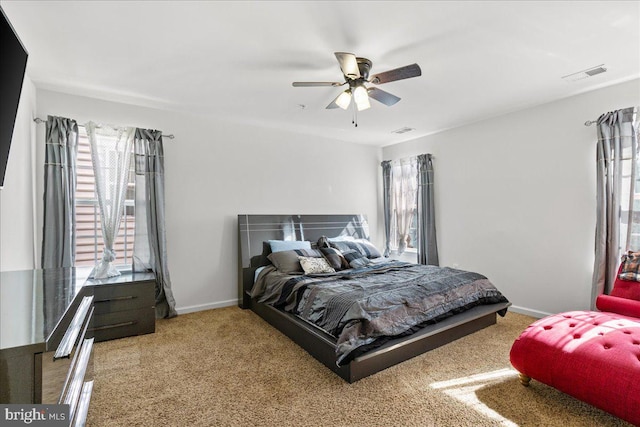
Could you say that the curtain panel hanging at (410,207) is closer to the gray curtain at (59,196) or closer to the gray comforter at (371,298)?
the gray comforter at (371,298)

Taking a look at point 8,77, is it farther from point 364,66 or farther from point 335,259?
point 335,259

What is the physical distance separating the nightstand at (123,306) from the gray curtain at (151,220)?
294mm

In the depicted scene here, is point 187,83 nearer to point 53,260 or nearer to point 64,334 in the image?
point 53,260

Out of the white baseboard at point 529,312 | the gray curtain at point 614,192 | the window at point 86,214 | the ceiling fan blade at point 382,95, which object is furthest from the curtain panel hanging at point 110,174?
the gray curtain at point 614,192

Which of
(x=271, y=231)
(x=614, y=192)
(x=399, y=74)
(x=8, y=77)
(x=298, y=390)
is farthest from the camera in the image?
(x=271, y=231)

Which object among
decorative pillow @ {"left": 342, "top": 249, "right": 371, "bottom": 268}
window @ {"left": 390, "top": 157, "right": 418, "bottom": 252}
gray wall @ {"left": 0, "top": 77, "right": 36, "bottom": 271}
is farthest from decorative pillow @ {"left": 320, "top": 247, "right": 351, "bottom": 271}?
gray wall @ {"left": 0, "top": 77, "right": 36, "bottom": 271}

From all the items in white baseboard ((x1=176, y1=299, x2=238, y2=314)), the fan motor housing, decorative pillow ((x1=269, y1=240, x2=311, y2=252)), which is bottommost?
white baseboard ((x1=176, y1=299, x2=238, y2=314))

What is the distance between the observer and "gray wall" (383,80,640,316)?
3438 millimetres

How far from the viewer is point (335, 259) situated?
402 cm

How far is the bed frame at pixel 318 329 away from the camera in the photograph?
246 centimetres

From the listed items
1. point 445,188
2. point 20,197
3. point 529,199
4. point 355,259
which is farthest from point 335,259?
point 20,197

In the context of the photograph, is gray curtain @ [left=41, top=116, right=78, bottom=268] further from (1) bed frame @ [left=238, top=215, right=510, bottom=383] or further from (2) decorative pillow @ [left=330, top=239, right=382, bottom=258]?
(2) decorative pillow @ [left=330, top=239, right=382, bottom=258]

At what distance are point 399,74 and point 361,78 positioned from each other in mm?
366

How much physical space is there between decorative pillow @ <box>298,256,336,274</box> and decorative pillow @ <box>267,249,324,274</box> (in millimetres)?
79
